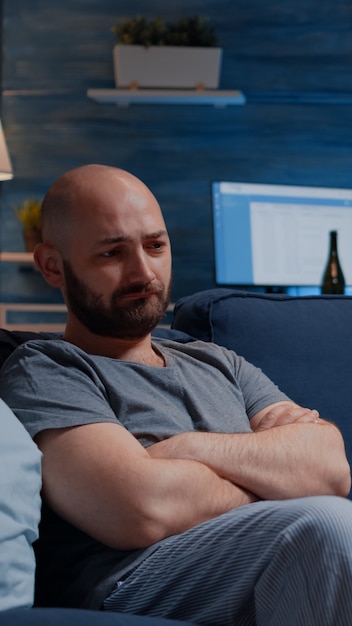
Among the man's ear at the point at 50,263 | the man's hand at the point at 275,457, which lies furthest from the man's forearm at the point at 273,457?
the man's ear at the point at 50,263

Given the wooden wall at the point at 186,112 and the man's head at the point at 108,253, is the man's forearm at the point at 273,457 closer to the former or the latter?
the man's head at the point at 108,253

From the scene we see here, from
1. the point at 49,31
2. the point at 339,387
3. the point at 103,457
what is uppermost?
the point at 49,31

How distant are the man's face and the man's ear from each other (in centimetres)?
2

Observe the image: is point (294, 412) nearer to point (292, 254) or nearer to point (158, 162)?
point (292, 254)

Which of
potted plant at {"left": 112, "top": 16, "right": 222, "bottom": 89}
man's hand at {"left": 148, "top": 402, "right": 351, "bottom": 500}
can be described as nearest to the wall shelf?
potted plant at {"left": 112, "top": 16, "right": 222, "bottom": 89}

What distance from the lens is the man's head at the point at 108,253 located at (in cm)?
154

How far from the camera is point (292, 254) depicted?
3.15 meters

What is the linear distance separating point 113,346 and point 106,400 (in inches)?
7.1

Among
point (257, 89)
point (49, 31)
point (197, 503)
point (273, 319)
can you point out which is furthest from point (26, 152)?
point (197, 503)

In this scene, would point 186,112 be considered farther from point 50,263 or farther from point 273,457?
point 273,457

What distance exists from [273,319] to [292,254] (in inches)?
55.5

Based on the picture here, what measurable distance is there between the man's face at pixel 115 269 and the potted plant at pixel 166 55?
195cm

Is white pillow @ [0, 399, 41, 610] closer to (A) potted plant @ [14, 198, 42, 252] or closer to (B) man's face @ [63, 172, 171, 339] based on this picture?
(B) man's face @ [63, 172, 171, 339]

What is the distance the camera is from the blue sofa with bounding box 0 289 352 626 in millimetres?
1719
